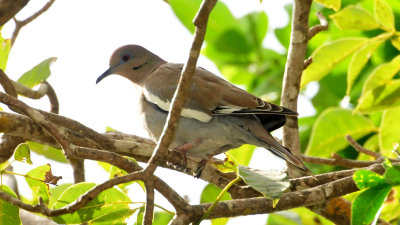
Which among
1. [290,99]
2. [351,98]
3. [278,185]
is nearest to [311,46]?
[351,98]

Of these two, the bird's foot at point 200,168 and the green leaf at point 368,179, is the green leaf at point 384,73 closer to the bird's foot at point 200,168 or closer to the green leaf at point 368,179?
the bird's foot at point 200,168

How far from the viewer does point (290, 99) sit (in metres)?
3.30

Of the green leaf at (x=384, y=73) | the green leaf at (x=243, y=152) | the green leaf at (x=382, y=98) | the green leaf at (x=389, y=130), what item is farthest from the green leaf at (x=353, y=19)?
the green leaf at (x=243, y=152)

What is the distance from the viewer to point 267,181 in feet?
6.63

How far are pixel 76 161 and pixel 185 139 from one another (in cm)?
62

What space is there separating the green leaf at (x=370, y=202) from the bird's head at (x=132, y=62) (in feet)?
A: 9.45

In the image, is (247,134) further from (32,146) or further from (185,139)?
(32,146)

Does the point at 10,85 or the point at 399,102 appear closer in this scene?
the point at 10,85

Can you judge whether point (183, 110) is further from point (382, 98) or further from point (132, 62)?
point (132, 62)

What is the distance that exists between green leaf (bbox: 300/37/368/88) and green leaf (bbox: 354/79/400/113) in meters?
0.26

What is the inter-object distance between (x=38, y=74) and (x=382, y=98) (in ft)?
5.74

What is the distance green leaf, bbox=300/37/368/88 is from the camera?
10.4ft

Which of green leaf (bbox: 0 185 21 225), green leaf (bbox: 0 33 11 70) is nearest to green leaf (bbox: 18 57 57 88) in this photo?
green leaf (bbox: 0 33 11 70)

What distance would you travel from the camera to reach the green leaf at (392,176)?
62.2 inches
